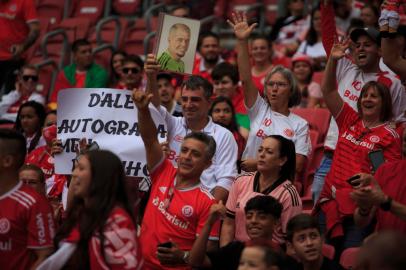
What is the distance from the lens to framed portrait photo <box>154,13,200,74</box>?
7.91 m

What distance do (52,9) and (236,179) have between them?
8.93 m

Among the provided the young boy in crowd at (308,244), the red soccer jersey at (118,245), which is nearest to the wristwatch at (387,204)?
the young boy in crowd at (308,244)

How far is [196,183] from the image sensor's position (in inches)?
273

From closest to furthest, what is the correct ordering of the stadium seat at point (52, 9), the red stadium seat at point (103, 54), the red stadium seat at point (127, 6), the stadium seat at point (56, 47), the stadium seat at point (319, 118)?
the stadium seat at point (319, 118) < the red stadium seat at point (103, 54) < the stadium seat at point (56, 47) < the red stadium seat at point (127, 6) < the stadium seat at point (52, 9)

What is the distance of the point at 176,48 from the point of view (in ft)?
26.2

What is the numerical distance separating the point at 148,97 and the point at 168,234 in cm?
93

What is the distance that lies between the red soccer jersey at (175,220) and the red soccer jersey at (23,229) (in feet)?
2.63

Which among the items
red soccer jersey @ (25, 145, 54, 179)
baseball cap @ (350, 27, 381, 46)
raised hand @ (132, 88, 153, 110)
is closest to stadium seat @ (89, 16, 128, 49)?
red soccer jersey @ (25, 145, 54, 179)

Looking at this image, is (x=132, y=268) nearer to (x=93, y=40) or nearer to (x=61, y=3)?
(x=93, y=40)

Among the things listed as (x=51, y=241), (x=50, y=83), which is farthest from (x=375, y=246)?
(x=50, y=83)

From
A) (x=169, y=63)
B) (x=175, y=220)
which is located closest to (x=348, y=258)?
(x=175, y=220)

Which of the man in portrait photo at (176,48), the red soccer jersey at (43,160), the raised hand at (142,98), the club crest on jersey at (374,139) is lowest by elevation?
the red soccer jersey at (43,160)

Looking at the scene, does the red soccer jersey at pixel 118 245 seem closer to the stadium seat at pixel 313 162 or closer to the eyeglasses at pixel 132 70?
the stadium seat at pixel 313 162

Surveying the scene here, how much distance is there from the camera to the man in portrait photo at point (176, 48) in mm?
7914
